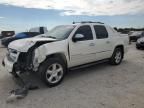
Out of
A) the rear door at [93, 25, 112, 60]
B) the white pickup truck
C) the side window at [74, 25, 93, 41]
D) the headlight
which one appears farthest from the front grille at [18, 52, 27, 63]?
the rear door at [93, 25, 112, 60]

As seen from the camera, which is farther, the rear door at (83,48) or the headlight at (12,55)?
the rear door at (83,48)

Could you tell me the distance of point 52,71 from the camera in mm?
4934

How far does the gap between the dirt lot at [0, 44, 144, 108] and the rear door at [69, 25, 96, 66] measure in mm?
574

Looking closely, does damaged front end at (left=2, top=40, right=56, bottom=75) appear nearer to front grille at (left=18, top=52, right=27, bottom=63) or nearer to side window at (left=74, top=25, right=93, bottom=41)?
front grille at (left=18, top=52, right=27, bottom=63)

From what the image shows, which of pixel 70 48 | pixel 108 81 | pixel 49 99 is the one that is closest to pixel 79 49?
pixel 70 48

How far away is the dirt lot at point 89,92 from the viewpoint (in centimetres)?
392

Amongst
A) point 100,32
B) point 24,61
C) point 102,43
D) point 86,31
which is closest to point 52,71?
point 24,61

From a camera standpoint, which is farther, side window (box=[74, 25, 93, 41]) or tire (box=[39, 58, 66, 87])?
side window (box=[74, 25, 93, 41])

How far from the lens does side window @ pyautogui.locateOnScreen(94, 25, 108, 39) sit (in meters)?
6.44

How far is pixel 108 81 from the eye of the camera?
17.8 ft

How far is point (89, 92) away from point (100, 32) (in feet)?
9.08

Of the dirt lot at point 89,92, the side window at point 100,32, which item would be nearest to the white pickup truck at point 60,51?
the side window at point 100,32

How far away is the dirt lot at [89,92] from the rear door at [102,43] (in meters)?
0.70

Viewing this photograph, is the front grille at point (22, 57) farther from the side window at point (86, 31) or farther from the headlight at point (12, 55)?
the side window at point (86, 31)
